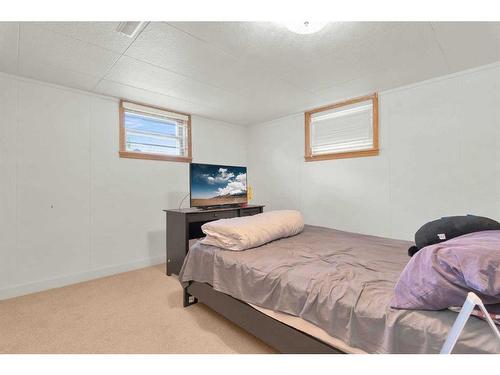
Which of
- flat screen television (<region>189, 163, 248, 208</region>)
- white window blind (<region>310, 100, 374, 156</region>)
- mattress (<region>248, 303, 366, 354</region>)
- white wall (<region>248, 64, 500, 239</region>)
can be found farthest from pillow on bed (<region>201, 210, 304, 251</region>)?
white window blind (<region>310, 100, 374, 156</region>)

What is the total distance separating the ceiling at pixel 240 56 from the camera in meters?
1.77

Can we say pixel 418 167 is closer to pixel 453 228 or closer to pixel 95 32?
pixel 453 228

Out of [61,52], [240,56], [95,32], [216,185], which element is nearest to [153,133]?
[216,185]

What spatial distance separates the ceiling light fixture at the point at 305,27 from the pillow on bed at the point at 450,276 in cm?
158

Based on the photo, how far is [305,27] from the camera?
1.73 m

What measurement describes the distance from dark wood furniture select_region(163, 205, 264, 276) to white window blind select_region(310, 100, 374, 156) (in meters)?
1.66

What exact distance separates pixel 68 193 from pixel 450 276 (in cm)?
341

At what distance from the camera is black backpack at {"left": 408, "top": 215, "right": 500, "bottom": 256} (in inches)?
57.5
